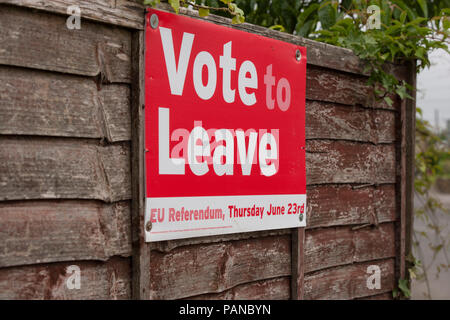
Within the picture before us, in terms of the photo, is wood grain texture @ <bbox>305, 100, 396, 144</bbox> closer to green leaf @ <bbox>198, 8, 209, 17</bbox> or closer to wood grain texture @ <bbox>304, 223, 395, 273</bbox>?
wood grain texture @ <bbox>304, 223, 395, 273</bbox>

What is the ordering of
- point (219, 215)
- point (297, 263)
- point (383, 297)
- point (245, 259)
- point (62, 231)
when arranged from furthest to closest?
1. point (383, 297)
2. point (297, 263)
3. point (245, 259)
4. point (219, 215)
5. point (62, 231)

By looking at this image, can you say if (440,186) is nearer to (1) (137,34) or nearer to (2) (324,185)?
(2) (324,185)

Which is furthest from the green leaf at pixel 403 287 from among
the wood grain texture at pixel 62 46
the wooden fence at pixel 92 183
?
the wood grain texture at pixel 62 46

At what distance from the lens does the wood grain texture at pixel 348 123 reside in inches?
111

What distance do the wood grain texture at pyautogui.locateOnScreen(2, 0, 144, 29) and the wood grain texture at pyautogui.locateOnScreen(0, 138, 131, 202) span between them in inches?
17.6

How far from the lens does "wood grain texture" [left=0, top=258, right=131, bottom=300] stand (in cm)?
169

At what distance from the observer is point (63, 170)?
1.81 metres

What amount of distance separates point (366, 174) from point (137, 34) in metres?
1.74

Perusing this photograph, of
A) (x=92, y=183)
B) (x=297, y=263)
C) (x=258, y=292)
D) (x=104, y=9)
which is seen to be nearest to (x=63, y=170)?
(x=92, y=183)

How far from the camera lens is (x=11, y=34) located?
1.69 metres

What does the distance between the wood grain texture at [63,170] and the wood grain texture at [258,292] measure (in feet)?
2.15

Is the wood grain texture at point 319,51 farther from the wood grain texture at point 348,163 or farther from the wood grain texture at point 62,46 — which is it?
the wood grain texture at point 62,46

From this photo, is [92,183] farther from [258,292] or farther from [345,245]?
[345,245]

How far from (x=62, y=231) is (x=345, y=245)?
1.76 metres
